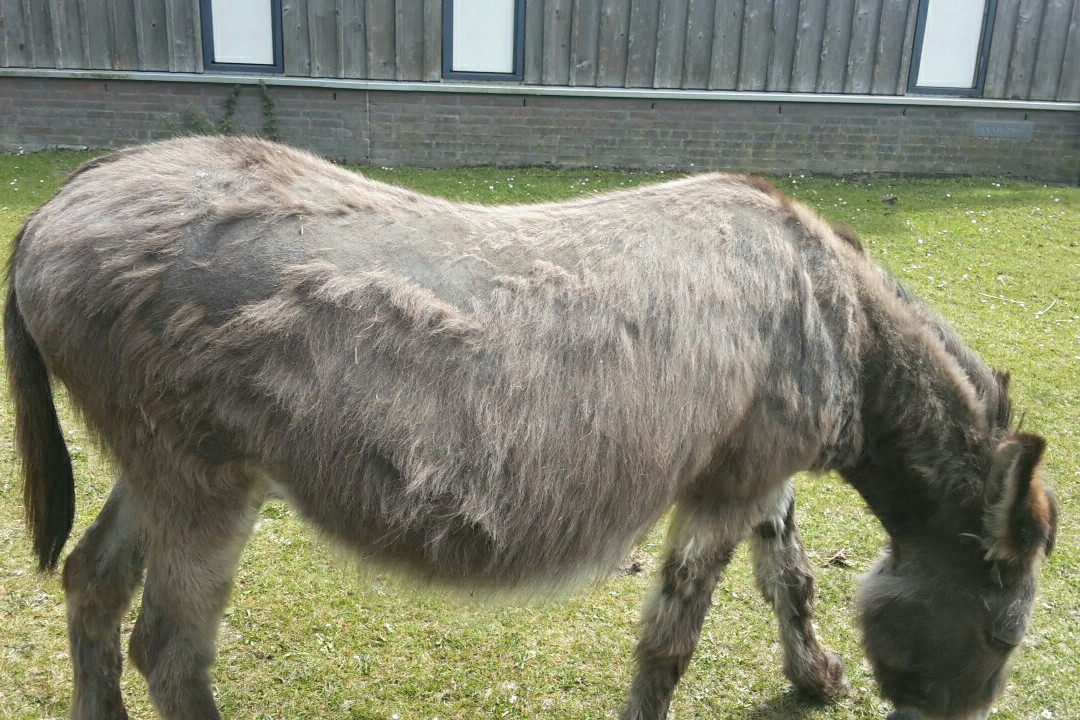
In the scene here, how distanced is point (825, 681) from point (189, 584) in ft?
8.06

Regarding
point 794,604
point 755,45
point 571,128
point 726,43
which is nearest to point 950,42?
point 755,45

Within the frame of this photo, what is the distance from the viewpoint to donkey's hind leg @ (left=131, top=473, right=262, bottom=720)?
2.55 m

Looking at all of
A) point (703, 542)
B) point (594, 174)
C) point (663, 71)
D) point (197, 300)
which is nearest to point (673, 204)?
point (703, 542)

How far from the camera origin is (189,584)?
8.48 ft

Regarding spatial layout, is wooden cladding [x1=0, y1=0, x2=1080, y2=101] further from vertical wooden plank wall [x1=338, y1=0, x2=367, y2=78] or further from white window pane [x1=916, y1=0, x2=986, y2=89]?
white window pane [x1=916, y1=0, x2=986, y2=89]

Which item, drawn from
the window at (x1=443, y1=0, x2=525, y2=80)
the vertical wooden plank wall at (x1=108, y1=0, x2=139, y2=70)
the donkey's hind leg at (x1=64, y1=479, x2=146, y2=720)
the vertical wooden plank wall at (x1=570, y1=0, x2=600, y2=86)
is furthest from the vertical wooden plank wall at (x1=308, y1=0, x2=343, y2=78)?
the donkey's hind leg at (x1=64, y1=479, x2=146, y2=720)

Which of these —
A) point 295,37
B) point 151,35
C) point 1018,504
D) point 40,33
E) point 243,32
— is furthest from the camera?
point 243,32

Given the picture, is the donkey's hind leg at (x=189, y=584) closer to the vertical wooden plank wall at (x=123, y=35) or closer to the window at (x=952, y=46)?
the vertical wooden plank wall at (x=123, y=35)

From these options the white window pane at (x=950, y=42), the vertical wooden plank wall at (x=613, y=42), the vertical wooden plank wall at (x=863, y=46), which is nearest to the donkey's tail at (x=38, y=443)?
the vertical wooden plank wall at (x=613, y=42)

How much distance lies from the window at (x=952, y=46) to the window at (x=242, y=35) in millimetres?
8399

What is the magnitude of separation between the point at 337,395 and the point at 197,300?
48 centimetres

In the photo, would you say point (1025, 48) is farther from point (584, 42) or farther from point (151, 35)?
point (151, 35)

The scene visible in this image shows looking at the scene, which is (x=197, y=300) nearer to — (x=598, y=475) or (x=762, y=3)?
(x=598, y=475)

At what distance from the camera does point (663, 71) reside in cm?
1107
